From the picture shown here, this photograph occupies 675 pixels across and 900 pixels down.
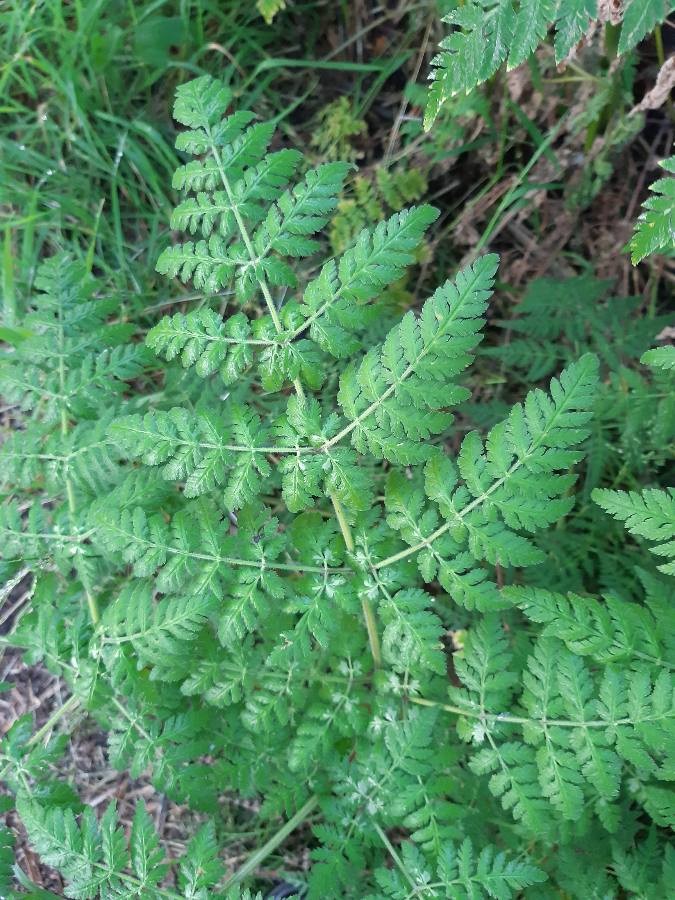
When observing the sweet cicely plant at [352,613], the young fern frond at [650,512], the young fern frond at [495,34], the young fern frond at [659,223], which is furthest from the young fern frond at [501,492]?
the young fern frond at [495,34]

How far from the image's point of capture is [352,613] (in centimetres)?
196

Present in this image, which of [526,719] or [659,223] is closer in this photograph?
[659,223]

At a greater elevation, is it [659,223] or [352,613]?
[659,223]

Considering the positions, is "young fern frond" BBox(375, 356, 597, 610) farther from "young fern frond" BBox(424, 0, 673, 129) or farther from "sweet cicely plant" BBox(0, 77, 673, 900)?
"young fern frond" BBox(424, 0, 673, 129)

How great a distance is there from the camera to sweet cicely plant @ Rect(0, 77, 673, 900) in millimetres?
1777

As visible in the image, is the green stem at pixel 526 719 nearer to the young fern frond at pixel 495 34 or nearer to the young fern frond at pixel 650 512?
the young fern frond at pixel 650 512

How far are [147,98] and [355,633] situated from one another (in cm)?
283

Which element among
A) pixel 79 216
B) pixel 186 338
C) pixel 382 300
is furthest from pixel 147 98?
pixel 186 338

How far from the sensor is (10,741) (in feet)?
7.02

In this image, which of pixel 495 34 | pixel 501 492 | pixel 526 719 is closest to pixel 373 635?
pixel 526 719

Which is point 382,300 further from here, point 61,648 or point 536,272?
point 61,648

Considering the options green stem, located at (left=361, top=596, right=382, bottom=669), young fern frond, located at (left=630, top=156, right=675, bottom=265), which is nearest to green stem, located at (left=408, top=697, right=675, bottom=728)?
green stem, located at (left=361, top=596, right=382, bottom=669)

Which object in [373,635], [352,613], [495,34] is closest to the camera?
[495,34]

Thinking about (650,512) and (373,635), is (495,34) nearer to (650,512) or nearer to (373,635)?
(650,512)
